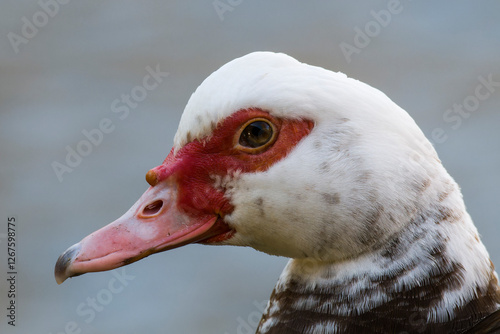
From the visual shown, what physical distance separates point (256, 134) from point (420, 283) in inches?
22.6

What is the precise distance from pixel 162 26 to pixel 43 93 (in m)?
1.41

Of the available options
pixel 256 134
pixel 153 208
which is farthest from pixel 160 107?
pixel 256 134

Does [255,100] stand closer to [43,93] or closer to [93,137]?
[93,137]

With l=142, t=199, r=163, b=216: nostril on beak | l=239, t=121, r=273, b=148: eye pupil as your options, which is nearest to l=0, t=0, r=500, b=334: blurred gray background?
l=142, t=199, r=163, b=216: nostril on beak

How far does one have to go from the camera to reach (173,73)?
7.13m

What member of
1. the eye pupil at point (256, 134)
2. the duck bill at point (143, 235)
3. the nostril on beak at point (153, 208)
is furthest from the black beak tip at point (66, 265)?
the eye pupil at point (256, 134)

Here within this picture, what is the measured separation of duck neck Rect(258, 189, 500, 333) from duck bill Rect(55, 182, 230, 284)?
39 cm

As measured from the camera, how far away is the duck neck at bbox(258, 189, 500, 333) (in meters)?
2.23

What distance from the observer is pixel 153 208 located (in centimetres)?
243

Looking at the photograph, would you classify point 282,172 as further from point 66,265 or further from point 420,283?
point 66,265

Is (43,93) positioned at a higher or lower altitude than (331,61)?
higher

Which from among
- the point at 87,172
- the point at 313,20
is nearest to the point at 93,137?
the point at 87,172

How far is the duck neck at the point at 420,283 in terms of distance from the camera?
223 cm

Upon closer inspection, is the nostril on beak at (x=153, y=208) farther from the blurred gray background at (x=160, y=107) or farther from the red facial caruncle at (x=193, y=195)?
the blurred gray background at (x=160, y=107)
